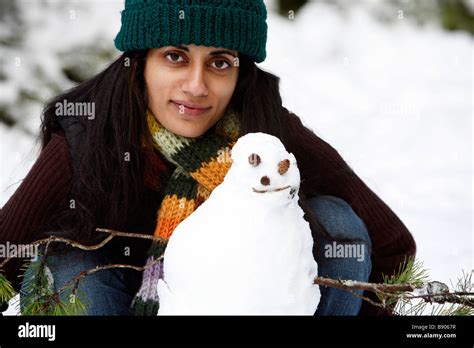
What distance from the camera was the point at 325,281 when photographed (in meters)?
1.00

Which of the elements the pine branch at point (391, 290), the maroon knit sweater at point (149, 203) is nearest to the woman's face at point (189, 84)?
the maroon knit sweater at point (149, 203)

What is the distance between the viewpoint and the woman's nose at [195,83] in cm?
123

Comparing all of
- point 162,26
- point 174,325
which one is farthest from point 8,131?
point 174,325

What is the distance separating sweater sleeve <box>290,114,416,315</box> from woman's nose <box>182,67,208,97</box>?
241mm

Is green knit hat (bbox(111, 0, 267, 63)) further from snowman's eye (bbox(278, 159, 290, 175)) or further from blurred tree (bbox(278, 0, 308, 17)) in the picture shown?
blurred tree (bbox(278, 0, 308, 17))

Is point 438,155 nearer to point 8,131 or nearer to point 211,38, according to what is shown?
point 8,131

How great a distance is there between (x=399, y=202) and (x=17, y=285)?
1400 mm

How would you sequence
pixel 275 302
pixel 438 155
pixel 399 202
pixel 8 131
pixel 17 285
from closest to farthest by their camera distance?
1. pixel 275 302
2. pixel 17 285
3. pixel 399 202
4. pixel 8 131
5. pixel 438 155

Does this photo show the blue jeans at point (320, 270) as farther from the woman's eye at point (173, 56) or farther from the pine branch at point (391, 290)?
the woman's eye at point (173, 56)

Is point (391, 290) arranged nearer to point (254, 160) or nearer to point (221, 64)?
point (254, 160)

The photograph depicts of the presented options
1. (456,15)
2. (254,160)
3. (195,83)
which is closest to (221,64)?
(195,83)

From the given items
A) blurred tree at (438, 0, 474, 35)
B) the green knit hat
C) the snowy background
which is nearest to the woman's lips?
the green knit hat

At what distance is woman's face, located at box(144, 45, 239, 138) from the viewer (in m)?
1.24

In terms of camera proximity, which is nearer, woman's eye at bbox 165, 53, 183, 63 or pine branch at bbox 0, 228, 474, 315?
pine branch at bbox 0, 228, 474, 315
